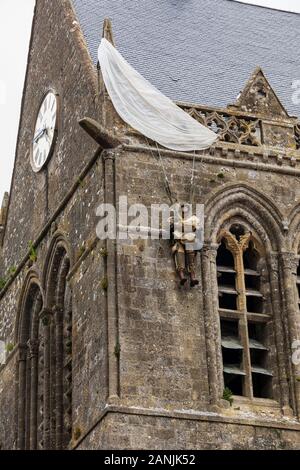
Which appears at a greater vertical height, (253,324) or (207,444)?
(253,324)

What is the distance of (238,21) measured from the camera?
43719 millimetres

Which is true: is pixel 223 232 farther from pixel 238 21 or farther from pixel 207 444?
pixel 238 21

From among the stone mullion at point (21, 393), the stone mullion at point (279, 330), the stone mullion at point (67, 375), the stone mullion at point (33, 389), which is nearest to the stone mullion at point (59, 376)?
the stone mullion at point (67, 375)

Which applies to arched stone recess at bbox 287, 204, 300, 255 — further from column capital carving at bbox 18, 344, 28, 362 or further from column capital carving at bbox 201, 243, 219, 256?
column capital carving at bbox 18, 344, 28, 362

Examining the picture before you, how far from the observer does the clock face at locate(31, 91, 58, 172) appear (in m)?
40.1

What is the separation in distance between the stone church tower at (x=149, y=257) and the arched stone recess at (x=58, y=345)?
4 cm

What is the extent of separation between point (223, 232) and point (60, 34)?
22.8 ft

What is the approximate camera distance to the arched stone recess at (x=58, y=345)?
1453 inches

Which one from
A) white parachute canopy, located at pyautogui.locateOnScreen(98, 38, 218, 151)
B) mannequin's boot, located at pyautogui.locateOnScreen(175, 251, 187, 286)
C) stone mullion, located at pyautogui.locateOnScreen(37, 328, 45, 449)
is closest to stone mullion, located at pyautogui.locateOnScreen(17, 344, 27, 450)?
stone mullion, located at pyautogui.locateOnScreen(37, 328, 45, 449)

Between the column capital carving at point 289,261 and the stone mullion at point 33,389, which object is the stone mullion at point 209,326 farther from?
the stone mullion at point 33,389

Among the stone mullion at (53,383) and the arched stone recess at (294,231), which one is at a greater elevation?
the arched stone recess at (294,231)

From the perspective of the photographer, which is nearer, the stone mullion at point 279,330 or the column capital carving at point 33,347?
the stone mullion at point 279,330

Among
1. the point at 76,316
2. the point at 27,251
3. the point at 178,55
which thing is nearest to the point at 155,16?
the point at 178,55

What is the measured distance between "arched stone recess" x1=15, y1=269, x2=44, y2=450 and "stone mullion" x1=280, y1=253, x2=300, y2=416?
558 centimetres
